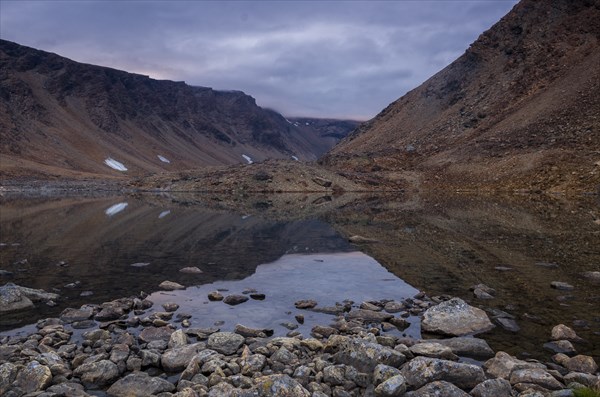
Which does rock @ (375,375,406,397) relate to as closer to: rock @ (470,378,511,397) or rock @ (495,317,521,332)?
rock @ (470,378,511,397)

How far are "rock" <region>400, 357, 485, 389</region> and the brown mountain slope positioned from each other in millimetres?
60950

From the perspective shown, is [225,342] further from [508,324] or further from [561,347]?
[561,347]

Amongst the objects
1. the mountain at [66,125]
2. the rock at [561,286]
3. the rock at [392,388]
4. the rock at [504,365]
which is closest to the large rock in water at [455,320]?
the rock at [504,365]

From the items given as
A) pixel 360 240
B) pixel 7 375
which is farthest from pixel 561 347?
pixel 360 240

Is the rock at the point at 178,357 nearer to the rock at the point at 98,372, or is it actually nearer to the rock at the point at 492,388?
the rock at the point at 98,372

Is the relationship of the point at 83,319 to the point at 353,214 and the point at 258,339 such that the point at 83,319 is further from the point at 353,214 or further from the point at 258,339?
the point at 353,214

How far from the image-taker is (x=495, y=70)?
349 ft

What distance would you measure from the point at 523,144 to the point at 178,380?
249 feet

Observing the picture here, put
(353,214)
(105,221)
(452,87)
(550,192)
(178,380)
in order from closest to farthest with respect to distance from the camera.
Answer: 1. (178,380)
2. (105,221)
3. (353,214)
4. (550,192)
5. (452,87)

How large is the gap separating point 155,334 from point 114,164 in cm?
14971

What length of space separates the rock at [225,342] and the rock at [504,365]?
4.92 metres

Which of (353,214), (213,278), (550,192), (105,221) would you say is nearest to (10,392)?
(213,278)

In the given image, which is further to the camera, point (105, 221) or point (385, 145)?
point (385, 145)

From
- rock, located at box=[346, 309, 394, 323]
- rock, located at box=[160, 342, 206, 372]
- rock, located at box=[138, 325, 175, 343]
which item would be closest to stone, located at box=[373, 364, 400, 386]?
rock, located at box=[160, 342, 206, 372]
